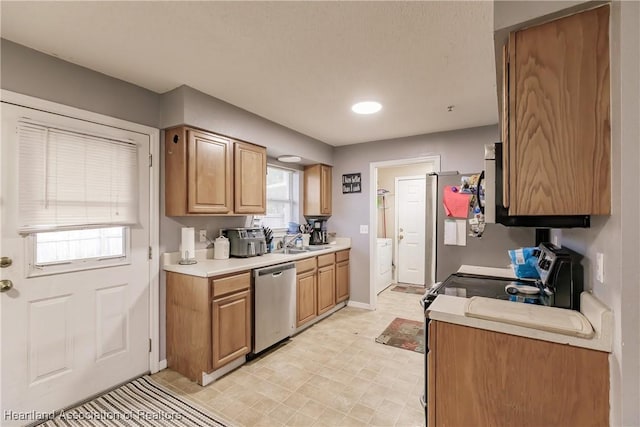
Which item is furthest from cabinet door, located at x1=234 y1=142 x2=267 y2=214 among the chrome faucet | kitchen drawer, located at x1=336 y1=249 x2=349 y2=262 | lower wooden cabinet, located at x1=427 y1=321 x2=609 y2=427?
lower wooden cabinet, located at x1=427 y1=321 x2=609 y2=427

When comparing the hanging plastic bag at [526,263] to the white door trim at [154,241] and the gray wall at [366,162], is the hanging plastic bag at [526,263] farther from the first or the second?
the white door trim at [154,241]

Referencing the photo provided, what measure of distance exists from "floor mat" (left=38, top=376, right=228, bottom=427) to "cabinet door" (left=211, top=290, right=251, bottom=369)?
0.36 metres

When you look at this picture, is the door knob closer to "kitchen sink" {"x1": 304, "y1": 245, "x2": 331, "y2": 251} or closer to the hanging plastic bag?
"kitchen sink" {"x1": 304, "y1": 245, "x2": 331, "y2": 251}

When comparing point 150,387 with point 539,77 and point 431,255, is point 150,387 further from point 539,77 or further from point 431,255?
point 539,77

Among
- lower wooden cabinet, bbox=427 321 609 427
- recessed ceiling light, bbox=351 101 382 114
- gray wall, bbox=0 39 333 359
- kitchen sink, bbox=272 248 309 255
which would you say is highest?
recessed ceiling light, bbox=351 101 382 114

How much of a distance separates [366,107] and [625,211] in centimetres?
210

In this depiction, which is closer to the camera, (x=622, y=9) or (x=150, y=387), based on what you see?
(x=622, y=9)

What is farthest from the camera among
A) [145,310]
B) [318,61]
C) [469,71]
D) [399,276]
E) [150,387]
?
[399,276]

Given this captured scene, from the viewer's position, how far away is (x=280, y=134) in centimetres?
328

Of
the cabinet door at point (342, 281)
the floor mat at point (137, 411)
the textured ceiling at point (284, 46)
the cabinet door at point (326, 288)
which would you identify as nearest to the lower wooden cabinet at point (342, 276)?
the cabinet door at point (342, 281)

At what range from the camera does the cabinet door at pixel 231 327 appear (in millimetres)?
2240

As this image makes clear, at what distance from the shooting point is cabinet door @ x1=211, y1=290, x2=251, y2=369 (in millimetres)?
2240

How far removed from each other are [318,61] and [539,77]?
1276 millimetres

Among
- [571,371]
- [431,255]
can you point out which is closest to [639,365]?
[571,371]
